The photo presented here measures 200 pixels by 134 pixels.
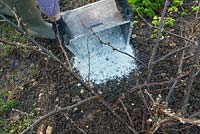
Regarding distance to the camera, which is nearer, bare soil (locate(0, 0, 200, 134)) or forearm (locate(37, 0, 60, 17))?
bare soil (locate(0, 0, 200, 134))

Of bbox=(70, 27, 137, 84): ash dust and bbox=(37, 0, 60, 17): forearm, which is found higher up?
bbox=(37, 0, 60, 17): forearm

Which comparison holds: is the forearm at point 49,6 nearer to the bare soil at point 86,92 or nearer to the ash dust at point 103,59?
the ash dust at point 103,59

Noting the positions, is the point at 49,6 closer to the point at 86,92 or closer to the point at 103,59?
the point at 103,59

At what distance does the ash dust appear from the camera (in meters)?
2.85

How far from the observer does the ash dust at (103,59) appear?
2.85 meters

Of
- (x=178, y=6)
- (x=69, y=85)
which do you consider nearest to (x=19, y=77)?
(x=69, y=85)

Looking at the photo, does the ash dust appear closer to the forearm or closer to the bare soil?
the bare soil

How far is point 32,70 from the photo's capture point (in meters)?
3.11

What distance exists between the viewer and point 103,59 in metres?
2.95

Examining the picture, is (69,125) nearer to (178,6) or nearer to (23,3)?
(23,3)

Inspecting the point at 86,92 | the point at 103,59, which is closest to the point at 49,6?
the point at 103,59

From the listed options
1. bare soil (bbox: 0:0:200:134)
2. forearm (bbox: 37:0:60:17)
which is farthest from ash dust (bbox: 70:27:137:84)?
forearm (bbox: 37:0:60:17)

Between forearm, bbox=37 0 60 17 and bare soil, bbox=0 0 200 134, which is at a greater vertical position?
forearm, bbox=37 0 60 17

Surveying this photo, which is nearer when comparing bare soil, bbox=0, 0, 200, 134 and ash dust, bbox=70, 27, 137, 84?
bare soil, bbox=0, 0, 200, 134
